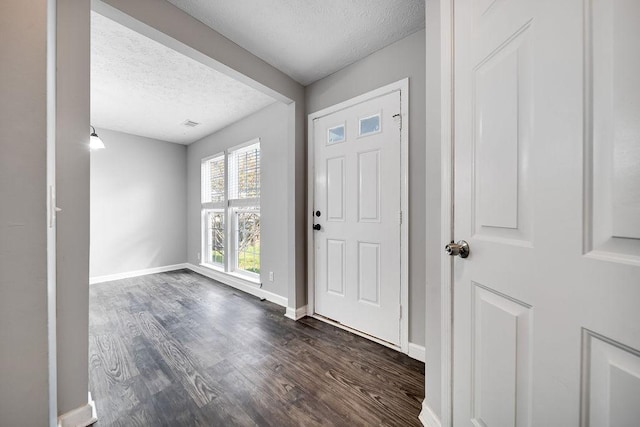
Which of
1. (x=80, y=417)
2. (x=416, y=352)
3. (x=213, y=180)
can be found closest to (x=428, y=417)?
(x=416, y=352)

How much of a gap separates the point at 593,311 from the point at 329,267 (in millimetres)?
1961

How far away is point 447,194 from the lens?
1027 millimetres

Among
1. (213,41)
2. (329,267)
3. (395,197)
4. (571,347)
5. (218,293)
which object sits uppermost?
(213,41)

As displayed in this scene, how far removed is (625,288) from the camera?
1.56 ft

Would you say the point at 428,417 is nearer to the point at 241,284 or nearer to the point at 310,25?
the point at 310,25

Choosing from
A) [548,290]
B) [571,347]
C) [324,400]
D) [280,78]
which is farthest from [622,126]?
[280,78]

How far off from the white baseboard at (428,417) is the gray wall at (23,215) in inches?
59.7

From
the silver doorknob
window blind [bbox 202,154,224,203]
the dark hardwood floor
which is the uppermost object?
window blind [bbox 202,154,224,203]

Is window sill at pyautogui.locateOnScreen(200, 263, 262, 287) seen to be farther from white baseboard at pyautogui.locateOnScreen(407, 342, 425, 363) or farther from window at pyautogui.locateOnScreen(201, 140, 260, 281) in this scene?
white baseboard at pyautogui.locateOnScreen(407, 342, 425, 363)

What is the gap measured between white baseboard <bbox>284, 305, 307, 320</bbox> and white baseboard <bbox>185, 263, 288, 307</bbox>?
1.04 feet

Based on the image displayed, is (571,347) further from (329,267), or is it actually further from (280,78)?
(280,78)

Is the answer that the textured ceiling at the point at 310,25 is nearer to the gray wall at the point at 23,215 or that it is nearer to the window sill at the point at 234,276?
the gray wall at the point at 23,215

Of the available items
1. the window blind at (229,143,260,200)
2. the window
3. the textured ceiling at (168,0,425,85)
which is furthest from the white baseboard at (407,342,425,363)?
the window blind at (229,143,260,200)

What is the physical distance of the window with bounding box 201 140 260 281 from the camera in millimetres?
3494
